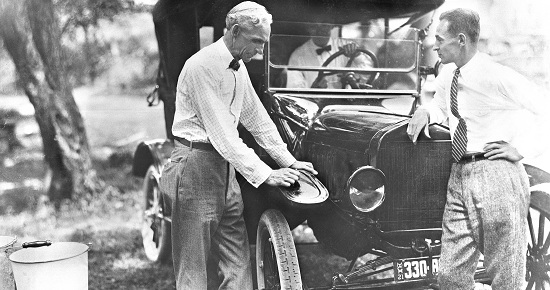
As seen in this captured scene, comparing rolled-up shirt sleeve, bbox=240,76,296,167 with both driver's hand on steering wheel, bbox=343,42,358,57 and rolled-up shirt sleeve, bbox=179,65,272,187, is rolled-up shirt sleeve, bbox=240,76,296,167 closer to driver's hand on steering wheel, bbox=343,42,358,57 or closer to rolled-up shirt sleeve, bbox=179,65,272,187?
rolled-up shirt sleeve, bbox=179,65,272,187

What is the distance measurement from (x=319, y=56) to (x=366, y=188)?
952 millimetres

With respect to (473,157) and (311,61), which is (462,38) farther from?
(311,61)

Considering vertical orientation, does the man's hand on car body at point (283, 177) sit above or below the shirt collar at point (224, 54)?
below

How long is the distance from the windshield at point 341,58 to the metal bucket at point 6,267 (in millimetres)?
1810

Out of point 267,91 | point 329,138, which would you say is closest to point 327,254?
point 329,138

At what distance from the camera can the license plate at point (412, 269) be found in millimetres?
3318

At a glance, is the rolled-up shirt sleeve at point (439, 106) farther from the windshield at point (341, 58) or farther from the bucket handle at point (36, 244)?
the bucket handle at point (36, 244)

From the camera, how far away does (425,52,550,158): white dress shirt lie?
3402mm

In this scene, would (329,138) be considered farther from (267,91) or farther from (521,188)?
(521,188)

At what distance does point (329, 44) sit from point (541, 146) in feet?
4.95

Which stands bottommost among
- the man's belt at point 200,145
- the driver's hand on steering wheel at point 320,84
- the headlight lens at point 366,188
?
the headlight lens at point 366,188

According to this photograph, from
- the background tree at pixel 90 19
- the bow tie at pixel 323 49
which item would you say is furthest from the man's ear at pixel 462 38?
the background tree at pixel 90 19

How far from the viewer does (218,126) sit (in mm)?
3137

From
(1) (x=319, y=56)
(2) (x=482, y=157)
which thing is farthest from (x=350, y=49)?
(2) (x=482, y=157)
